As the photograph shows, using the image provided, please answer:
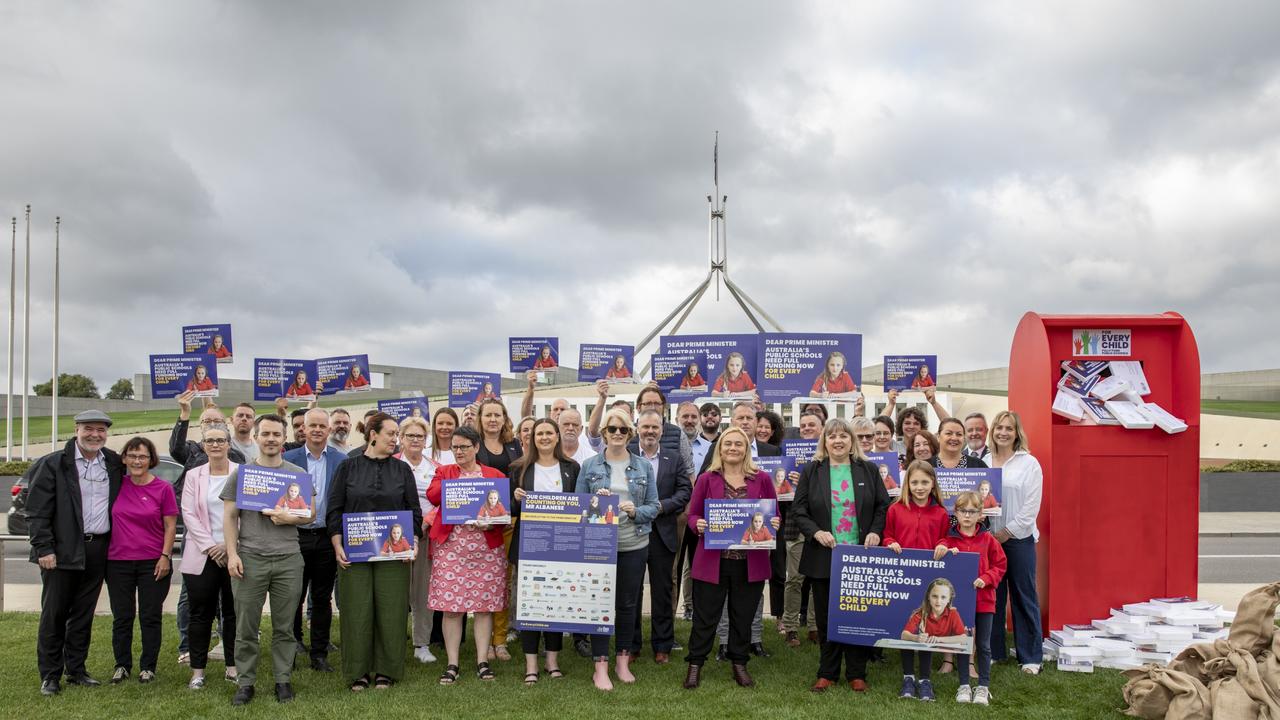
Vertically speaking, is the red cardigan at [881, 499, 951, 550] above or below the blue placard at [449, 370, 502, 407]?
below

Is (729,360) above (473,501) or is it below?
above

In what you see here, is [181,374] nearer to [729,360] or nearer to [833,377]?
[729,360]

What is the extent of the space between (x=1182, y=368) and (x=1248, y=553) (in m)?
8.60

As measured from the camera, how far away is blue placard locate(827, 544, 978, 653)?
6211 mm

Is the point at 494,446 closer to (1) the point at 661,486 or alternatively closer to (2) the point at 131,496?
(1) the point at 661,486

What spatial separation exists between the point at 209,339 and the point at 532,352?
A: 14.9ft

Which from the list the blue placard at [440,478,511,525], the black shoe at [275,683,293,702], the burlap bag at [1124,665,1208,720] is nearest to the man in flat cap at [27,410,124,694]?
the black shoe at [275,683,293,702]

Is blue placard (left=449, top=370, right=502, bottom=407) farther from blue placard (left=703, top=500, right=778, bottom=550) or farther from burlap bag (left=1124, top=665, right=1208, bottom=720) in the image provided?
burlap bag (left=1124, top=665, right=1208, bottom=720)

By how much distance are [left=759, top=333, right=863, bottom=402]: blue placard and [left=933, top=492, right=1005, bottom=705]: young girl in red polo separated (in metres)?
4.87

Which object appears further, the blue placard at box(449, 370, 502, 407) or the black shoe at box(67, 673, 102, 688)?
the blue placard at box(449, 370, 502, 407)

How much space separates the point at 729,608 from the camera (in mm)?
6625

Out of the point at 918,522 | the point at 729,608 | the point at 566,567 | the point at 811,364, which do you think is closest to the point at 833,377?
the point at 811,364

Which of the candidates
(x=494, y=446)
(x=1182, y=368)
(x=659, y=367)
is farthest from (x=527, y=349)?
(x=1182, y=368)

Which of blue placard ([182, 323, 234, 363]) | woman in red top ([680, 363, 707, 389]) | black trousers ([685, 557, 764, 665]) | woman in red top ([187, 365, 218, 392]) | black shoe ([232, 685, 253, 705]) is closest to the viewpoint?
black shoe ([232, 685, 253, 705])
